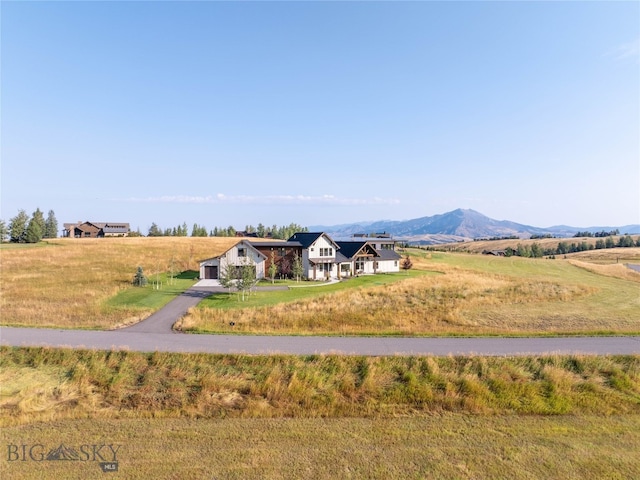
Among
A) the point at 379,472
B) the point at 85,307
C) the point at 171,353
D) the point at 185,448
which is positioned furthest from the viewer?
the point at 85,307

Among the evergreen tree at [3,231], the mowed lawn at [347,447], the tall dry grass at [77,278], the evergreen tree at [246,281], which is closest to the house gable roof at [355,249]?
the evergreen tree at [246,281]

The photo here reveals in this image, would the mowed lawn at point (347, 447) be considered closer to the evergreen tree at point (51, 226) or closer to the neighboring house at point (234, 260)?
the neighboring house at point (234, 260)

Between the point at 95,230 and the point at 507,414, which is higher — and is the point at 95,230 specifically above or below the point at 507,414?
above

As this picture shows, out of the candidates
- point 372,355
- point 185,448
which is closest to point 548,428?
point 372,355

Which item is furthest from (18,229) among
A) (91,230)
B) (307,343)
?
(307,343)

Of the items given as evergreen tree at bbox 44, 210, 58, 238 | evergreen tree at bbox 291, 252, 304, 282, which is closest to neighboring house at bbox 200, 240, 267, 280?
evergreen tree at bbox 291, 252, 304, 282

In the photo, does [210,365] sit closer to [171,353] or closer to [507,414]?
[171,353]

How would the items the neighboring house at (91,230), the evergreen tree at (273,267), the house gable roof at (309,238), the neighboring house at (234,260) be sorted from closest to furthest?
the evergreen tree at (273,267) → the neighboring house at (234,260) → the house gable roof at (309,238) → the neighboring house at (91,230)
